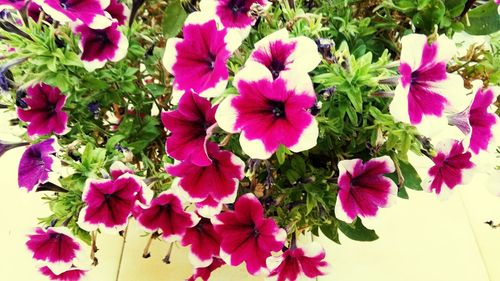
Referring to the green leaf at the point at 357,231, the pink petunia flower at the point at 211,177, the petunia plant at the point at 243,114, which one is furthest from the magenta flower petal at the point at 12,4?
the green leaf at the point at 357,231

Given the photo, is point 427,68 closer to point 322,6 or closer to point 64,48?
point 322,6

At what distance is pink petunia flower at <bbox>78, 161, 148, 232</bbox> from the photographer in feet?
2.19

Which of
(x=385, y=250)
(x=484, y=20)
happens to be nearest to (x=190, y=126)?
(x=484, y=20)

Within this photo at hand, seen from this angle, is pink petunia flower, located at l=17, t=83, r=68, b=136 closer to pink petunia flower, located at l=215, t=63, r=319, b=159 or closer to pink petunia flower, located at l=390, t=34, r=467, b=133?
pink petunia flower, located at l=215, t=63, r=319, b=159

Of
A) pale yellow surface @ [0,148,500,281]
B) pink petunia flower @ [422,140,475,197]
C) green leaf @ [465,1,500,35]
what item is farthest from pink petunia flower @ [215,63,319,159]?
pale yellow surface @ [0,148,500,281]

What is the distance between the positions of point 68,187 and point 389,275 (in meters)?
0.62

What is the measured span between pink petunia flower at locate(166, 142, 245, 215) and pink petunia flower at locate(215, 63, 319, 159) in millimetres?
116

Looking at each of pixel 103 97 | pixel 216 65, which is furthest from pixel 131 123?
pixel 216 65

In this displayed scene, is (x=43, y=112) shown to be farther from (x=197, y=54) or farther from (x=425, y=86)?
(x=425, y=86)

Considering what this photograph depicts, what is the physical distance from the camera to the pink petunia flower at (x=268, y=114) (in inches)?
21.6

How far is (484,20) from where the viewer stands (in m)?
0.76

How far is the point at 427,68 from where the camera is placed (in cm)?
56

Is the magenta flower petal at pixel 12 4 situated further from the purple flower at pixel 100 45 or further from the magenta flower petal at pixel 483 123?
the magenta flower petal at pixel 483 123

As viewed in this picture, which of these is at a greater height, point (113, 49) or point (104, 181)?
point (113, 49)
